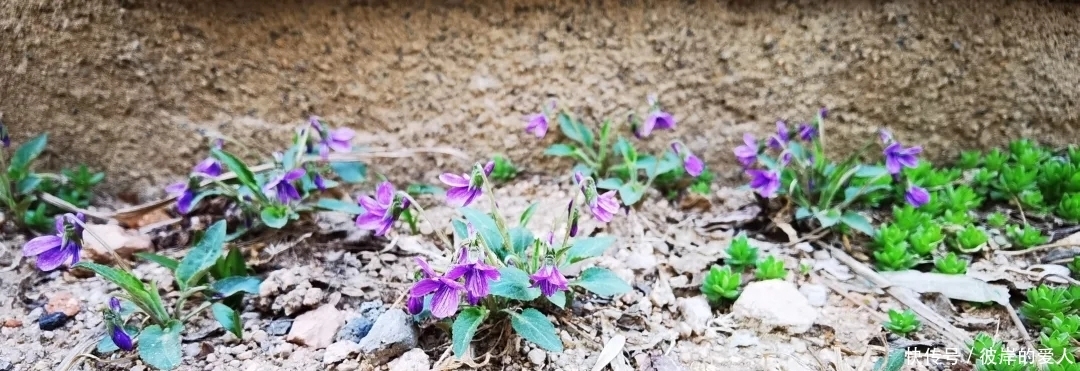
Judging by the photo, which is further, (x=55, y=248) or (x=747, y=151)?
(x=747, y=151)

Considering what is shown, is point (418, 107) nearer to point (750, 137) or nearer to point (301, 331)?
point (301, 331)

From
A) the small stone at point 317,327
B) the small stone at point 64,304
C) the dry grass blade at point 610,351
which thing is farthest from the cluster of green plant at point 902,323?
the small stone at point 64,304

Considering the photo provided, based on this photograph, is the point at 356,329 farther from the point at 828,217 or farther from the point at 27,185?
the point at 828,217

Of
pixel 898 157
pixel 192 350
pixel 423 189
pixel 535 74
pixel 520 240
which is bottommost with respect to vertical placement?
pixel 192 350

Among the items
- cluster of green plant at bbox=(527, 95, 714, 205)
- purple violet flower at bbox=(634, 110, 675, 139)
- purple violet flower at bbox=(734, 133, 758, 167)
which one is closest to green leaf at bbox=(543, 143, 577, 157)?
cluster of green plant at bbox=(527, 95, 714, 205)

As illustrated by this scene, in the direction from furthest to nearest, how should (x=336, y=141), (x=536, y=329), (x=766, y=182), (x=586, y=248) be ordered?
1. (x=336, y=141)
2. (x=766, y=182)
3. (x=586, y=248)
4. (x=536, y=329)

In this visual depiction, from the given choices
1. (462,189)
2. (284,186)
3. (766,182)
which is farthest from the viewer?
(766,182)

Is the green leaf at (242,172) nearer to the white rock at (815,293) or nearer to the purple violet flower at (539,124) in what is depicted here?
the purple violet flower at (539,124)

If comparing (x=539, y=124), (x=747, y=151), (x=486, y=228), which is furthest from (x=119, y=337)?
(x=747, y=151)
